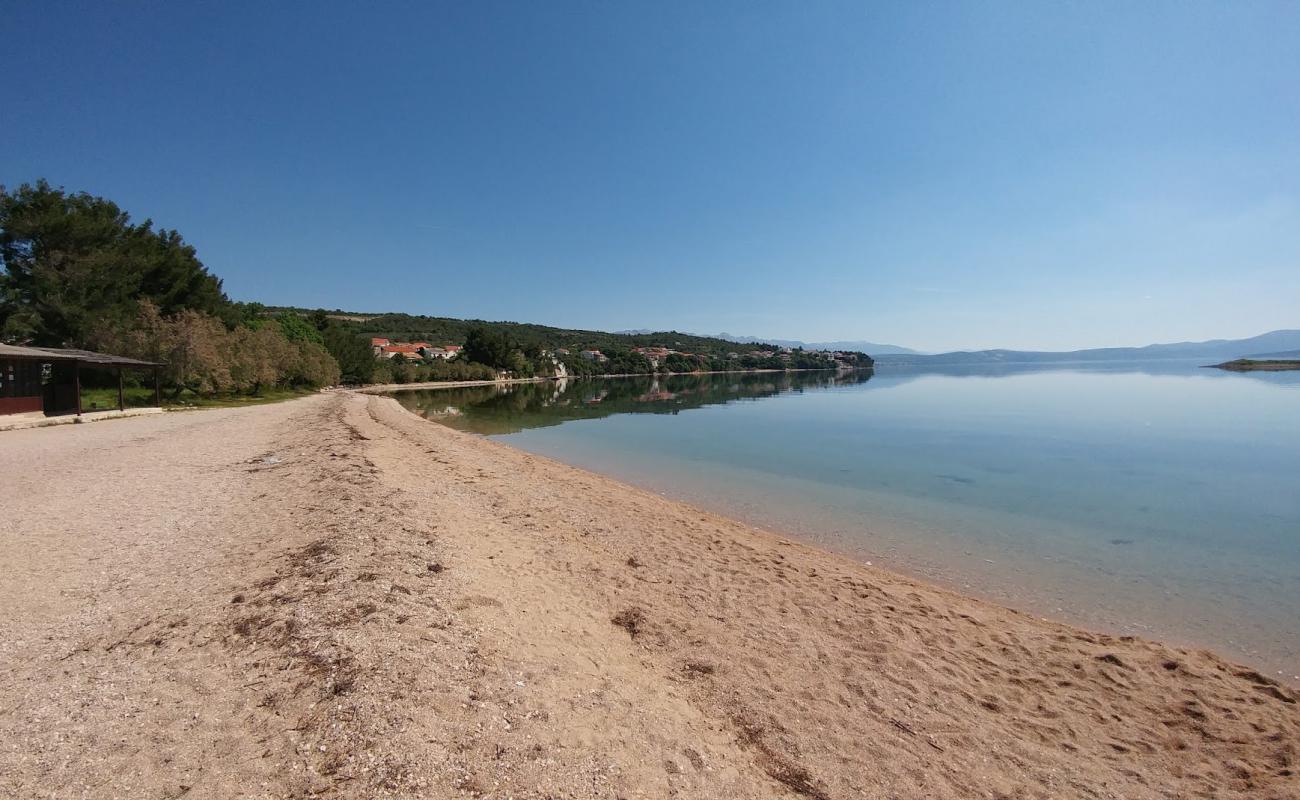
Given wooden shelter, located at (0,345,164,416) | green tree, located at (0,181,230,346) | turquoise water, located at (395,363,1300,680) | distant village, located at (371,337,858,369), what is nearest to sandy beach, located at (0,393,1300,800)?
turquoise water, located at (395,363,1300,680)

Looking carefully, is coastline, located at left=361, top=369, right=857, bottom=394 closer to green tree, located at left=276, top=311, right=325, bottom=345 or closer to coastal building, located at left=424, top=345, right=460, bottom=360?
green tree, located at left=276, top=311, right=325, bottom=345

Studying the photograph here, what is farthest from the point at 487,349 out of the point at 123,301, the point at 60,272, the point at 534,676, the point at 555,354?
the point at 534,676

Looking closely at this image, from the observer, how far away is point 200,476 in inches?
415

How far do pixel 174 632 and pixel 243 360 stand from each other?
37879 millimetres

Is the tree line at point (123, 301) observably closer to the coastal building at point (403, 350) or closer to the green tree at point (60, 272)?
the green tree at point (60, 272)

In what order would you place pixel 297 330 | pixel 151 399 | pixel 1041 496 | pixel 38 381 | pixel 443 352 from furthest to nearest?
pixel 443 352 → pixel 297 330 → pixel 151 399 → pixel 38 381 → pixel 1041 496

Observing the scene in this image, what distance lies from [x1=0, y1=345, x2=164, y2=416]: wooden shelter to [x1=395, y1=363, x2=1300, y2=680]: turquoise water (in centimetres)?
1557

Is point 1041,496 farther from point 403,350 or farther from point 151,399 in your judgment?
point 403,350

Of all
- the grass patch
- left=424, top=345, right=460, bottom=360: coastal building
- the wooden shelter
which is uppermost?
left=424, top=345, right=460, bottom=360: coastal building

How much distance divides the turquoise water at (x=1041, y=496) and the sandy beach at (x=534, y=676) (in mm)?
1760

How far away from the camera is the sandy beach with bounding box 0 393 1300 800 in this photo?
10.4 ft

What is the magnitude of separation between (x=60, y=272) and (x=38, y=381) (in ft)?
42.9

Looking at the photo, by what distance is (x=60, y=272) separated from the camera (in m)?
30.6

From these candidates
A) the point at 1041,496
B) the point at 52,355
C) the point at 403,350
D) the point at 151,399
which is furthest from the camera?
the point at 403,350
